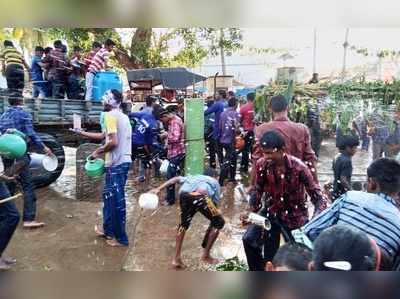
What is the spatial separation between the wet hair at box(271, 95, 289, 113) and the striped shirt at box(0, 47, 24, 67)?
1973mm

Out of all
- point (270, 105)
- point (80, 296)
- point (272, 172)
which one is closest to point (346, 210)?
point (272, 172)

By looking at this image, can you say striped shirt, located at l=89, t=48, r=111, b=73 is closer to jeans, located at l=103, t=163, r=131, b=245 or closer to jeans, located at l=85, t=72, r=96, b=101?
jeans, located at l=85, t=72, r=96, b=101

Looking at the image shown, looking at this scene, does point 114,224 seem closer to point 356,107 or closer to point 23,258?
point 23,258

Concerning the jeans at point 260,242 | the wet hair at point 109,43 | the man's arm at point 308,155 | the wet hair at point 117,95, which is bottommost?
the jeans at point 260,242

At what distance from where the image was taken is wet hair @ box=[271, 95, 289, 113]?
3463mm

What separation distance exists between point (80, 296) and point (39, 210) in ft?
3.50

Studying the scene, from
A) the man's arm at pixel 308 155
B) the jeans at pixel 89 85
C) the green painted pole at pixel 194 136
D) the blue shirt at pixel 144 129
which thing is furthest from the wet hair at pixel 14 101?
the man's arm at pixel 308 155

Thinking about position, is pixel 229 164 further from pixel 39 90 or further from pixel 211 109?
pixel 39 90

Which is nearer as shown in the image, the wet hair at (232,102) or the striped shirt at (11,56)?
the striped shirt at (11,56)

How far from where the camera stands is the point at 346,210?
2459 mm

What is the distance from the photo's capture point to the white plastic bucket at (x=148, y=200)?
146 inches

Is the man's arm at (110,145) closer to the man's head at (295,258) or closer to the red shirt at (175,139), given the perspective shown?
the red shirt at (175,139)

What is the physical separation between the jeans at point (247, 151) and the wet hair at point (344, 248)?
68.6 inches

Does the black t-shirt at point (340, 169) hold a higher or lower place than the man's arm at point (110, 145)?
lower
